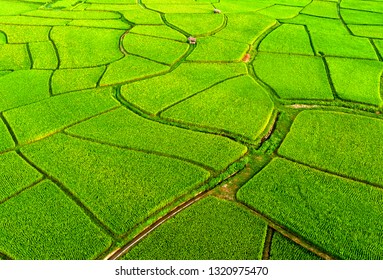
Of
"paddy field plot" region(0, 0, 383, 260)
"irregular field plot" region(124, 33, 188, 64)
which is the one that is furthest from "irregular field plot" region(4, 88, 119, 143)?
"irregular field plot" region(124, 33, 188, 64)

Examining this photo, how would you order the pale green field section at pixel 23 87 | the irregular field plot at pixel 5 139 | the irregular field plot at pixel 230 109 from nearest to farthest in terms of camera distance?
the irregular field plot at pixel 5 139 → the irregular field plot at pixel 230 109 → the pale green field section at pixel 23 87

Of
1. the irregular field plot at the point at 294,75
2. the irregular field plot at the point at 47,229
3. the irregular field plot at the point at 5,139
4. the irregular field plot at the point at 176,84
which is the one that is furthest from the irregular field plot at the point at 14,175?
the irregular field plot at the point at 294,75

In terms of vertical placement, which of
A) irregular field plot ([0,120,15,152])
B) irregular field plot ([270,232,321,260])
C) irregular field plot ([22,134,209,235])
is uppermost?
irregular field plot ([0,120,15,152])

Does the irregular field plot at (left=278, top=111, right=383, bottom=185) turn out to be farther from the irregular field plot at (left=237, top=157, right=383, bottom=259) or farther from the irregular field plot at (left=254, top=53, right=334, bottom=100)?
the irregular field plot at (left=254, top=53, right=334, bottom=100)

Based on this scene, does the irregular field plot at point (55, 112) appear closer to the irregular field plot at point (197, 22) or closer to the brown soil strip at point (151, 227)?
the brown soil strip at point (151, 227)

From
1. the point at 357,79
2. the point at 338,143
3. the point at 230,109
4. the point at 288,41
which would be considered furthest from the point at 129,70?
the point at 357,79

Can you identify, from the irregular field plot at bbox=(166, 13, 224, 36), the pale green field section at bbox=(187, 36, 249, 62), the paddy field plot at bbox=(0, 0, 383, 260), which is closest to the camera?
the paddy field plot at bbox=(0, 0, 383, 260)

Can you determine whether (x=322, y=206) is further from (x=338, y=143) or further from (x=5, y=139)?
(x=5, y=139)
